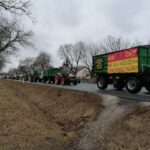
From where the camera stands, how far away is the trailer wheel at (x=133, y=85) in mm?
16078

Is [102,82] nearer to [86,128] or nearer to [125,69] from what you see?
[125,69]

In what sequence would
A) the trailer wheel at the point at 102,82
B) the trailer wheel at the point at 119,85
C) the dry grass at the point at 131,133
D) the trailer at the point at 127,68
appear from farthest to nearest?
the trailer wheel at the point at 102,82 < the trailer wheel at the point at 119,85 < the trailer at the point at 127,68 < the dry grass at the point at 131,133

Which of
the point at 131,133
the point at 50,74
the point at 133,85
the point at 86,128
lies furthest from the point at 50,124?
the point at 50,74

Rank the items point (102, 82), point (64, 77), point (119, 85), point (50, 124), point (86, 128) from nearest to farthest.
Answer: point (86, 128)
point (50, 124)
point (119, 85)
point (102, 82)
point (64, 77)

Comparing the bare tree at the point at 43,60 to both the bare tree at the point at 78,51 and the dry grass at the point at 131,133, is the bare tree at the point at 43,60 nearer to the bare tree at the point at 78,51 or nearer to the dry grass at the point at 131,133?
the bare tree at the point at 78,51

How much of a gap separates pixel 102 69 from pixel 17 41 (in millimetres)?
34450

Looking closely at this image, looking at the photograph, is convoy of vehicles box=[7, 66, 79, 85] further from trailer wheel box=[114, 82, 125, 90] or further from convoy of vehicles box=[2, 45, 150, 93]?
trailer wheel box=[114, 82, 125, 90]

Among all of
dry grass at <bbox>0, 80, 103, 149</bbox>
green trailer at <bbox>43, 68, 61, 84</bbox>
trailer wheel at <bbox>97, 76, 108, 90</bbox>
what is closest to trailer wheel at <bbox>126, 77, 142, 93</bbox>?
trailer wheel at <bbox>97, 76, 108, 90</bbox>

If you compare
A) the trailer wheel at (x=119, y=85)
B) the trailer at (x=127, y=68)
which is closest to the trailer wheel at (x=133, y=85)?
the trailer at (x=127, y=68)

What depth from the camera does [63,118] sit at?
12961mm

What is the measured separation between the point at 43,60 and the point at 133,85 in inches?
4423

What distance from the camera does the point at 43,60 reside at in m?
127

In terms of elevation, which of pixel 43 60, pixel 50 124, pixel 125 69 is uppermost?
pixel 43 60

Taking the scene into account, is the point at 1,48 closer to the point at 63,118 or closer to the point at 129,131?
the point at 63,118
